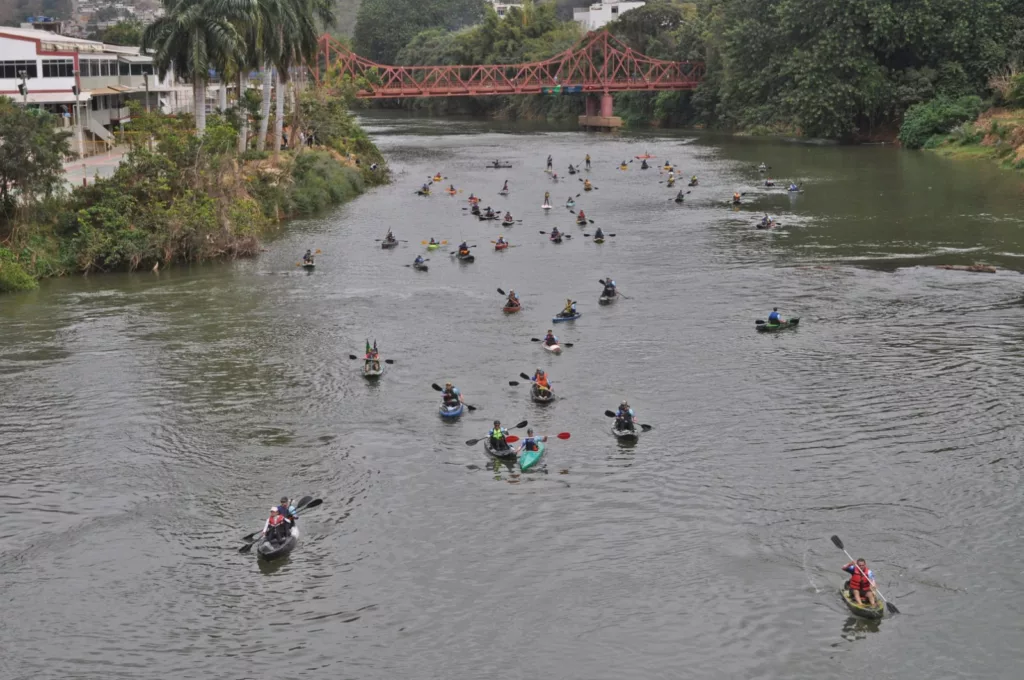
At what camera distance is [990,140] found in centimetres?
9819

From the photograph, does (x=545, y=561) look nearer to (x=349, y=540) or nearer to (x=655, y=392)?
(x=349, y=540)

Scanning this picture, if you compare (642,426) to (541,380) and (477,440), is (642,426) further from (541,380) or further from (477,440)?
(477,440)

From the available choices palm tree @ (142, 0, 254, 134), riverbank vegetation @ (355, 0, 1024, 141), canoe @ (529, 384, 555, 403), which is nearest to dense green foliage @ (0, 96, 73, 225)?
palm tree @ (142, 0, 254, 134)

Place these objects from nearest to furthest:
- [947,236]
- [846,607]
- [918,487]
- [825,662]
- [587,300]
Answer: [825,662] < [846,607] < [918,487] < [587,300] < [947,236]

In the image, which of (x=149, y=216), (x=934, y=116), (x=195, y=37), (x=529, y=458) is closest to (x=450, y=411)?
(x=529, y=458)

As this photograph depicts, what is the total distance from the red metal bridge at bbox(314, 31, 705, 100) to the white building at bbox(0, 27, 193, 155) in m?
47.9

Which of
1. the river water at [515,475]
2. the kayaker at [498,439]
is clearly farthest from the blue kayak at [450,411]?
the kayaker at [498,439]

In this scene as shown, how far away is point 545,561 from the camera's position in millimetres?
27797

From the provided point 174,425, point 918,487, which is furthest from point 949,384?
point 174,425

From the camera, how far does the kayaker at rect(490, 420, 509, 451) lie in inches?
1321

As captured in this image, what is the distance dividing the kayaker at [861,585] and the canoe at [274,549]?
536 inches

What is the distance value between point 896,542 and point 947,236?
4006 cm

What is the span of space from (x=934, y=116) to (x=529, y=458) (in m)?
88.1

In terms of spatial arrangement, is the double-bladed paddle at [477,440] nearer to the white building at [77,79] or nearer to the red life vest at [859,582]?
the red life vest at [859,582]
